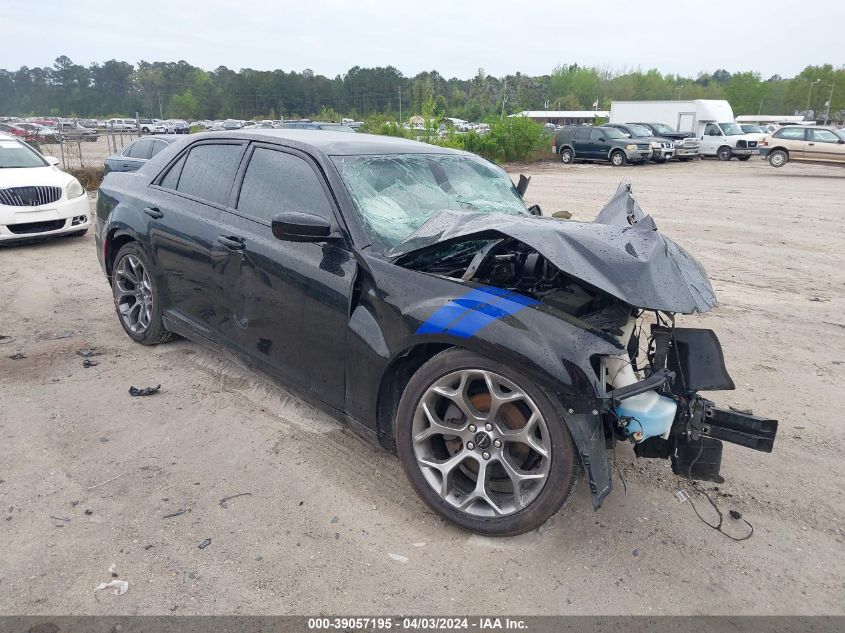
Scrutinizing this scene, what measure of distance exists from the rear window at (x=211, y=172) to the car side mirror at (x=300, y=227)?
1.09 meters

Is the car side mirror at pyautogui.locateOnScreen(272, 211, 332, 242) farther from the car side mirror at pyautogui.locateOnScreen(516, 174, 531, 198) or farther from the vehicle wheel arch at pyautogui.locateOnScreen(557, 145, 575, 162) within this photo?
the vehicle wheel arch at pyautogui.locateOnScreen(557, 145, 575, 162)

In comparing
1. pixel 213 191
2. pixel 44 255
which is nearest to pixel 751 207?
pixel 213 191

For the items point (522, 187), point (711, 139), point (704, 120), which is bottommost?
point (522, 187)

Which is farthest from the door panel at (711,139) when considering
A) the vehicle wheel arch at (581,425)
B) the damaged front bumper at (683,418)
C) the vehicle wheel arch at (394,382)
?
the vehicle wheel arch at (581,425)

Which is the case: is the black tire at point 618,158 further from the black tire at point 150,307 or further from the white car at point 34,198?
the black tire at point 150,307

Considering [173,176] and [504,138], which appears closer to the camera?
[173,176]

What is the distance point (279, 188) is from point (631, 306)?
2.14 meters

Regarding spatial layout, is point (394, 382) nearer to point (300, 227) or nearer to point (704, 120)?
point (300, 227)

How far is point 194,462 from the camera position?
133 inches

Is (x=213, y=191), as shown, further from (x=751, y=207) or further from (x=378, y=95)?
(x=378, y=95)

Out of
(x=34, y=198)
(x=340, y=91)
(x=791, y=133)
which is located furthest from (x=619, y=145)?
(x=340, y=91)

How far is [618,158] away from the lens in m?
26.7

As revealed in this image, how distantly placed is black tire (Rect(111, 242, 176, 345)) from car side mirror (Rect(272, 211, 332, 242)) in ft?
6.67

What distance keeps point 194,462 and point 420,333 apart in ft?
5.15
